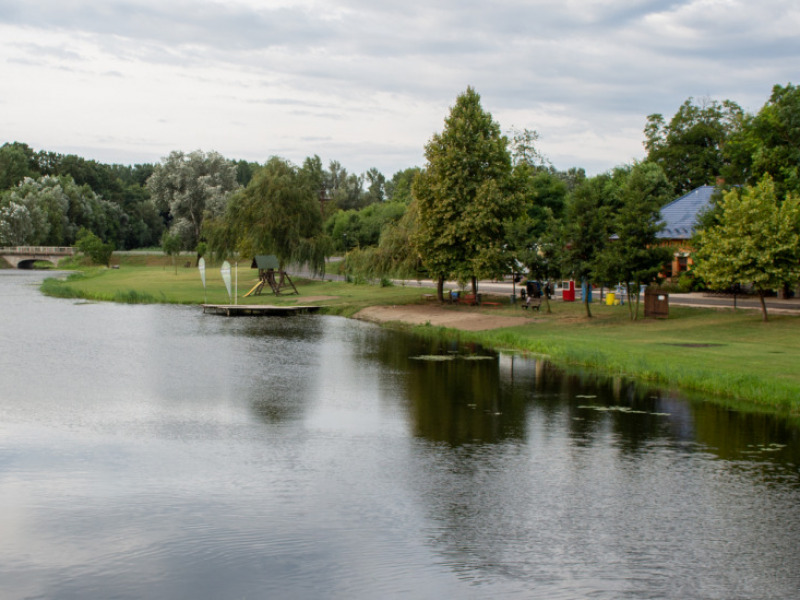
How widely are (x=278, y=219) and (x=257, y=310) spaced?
13.5 m

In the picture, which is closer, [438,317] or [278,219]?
[438,317]

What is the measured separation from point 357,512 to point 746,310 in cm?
3425

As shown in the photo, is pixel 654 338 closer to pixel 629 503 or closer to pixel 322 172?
pixel 629 503

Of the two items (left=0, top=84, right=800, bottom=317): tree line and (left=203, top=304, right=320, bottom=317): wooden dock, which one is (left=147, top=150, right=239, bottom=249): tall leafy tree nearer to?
(left=0, top=84, right=800, bottom=317): tree line

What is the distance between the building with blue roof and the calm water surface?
103 feet

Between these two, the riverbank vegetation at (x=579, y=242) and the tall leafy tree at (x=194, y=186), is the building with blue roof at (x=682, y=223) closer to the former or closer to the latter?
the riverbank vegetation at (x=579, y=242)

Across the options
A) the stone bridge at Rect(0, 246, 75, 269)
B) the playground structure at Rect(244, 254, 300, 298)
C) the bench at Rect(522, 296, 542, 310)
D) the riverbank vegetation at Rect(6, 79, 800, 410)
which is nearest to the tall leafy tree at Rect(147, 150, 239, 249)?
the stone bridge at Rect(0, 246, 75, 269)

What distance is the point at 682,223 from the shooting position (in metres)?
61.0

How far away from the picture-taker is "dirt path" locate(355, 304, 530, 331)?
46.6 metres

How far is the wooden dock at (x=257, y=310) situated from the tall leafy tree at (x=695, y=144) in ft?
127

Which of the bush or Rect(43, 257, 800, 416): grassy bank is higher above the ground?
the bush

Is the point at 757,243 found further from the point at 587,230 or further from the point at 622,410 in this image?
the point at 622,410

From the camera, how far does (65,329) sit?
151 ft

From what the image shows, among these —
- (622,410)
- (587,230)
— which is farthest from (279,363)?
(587,230)
